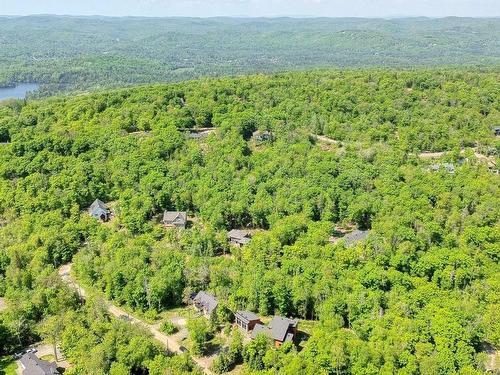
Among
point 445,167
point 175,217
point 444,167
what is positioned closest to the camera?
point 175,217

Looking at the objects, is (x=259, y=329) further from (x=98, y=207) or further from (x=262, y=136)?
(x=262, y=136)

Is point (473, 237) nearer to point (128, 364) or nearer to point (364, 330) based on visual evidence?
point (364, 330)

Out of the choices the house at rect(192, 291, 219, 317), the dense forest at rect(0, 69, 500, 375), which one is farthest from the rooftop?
the house at rect(192, 291, 219, 317)

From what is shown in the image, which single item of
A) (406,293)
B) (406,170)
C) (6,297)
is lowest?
(6,297)

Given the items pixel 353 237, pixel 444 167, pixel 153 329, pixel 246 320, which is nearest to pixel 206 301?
pixel 246 320

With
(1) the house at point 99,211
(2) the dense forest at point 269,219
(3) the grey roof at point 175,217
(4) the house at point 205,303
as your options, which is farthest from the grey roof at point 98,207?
(4) the house at point 205,303

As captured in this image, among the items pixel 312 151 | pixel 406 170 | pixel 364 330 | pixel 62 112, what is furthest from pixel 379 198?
pixel 62 112

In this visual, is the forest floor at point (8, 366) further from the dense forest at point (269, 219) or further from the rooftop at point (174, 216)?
the rooftop at point (174, 216)
